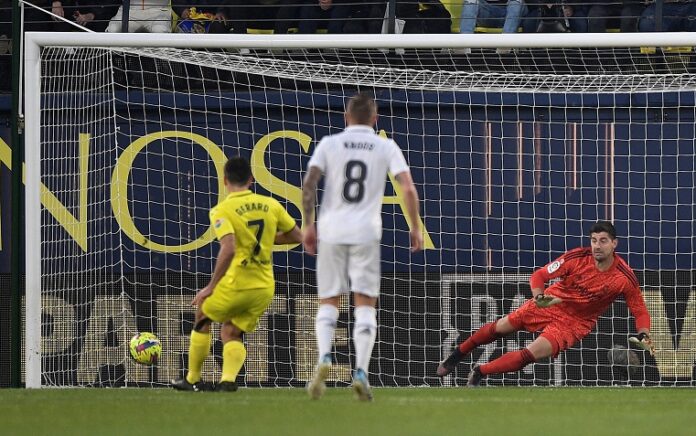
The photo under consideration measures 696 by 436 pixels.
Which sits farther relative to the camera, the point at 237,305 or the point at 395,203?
the point at 395,203

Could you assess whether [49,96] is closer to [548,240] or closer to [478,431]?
[548,240]

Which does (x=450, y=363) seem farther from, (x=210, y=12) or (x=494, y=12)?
(x=210, y=12)

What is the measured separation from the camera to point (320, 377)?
7641 mm

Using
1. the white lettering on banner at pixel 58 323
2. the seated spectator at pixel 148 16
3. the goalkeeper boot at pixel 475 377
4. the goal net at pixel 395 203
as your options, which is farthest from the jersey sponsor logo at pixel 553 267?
the seated spectator at pixel 148 16

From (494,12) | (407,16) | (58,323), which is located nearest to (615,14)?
(494,12)

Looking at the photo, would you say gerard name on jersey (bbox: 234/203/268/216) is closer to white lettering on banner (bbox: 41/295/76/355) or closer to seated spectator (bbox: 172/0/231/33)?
white lettering on banner (bbox: 41/295/76/355)

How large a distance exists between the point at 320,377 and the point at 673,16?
6.77 meters

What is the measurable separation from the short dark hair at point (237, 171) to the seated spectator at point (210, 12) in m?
4.57

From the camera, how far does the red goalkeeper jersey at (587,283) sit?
10.6m

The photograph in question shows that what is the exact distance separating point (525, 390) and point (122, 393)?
2.84 metres

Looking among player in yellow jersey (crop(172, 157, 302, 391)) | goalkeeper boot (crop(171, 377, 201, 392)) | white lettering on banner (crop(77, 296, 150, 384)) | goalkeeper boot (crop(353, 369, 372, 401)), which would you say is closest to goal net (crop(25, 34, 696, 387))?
white lettering on banner (crop(77, 296, 150, 384))

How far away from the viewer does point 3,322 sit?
1224cm

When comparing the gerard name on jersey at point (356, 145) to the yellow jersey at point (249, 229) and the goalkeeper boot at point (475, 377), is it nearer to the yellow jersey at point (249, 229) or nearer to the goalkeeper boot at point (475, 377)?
the yellow jersey at point (249, 229)

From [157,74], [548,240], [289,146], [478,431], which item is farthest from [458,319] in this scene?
[478,431]
